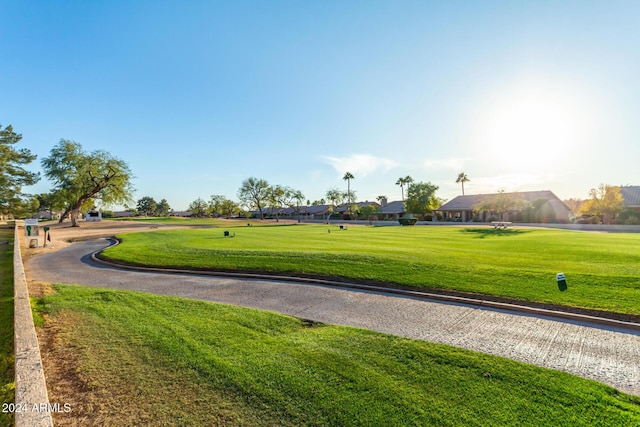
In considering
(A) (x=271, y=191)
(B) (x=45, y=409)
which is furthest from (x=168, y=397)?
(A) (x=271, y=191)

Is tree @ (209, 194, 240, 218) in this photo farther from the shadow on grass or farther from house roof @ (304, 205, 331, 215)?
the shadow on grass

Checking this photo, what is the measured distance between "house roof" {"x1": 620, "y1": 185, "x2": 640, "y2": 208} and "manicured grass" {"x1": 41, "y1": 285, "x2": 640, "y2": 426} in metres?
61.8

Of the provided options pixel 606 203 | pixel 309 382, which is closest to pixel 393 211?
pixel 606 203

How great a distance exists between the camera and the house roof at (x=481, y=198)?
56.7 m

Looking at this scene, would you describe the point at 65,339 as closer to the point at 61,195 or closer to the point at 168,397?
the point at 168,397

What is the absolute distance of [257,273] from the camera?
41.9 ft

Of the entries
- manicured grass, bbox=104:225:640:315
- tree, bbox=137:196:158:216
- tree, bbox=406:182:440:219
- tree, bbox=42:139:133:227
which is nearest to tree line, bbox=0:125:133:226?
tree, bbox=42:139:133:227

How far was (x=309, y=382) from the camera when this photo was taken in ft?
14.6

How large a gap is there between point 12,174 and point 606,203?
71.8 m

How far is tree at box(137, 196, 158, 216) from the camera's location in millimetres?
164750

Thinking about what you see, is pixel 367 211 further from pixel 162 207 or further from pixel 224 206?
pixel 162 207

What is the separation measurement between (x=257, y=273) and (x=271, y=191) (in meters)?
89.3

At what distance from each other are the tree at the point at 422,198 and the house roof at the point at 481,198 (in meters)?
2.34

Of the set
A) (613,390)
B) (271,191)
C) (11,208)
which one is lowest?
(613,390)
